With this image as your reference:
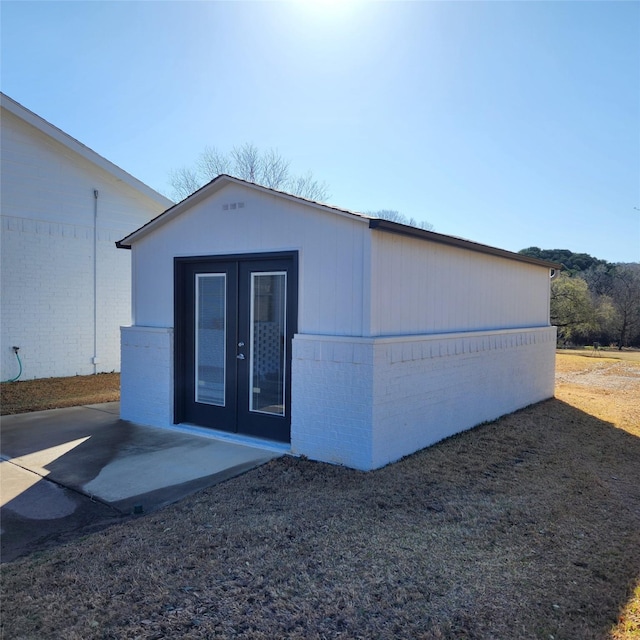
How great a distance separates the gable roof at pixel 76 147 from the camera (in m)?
10.3

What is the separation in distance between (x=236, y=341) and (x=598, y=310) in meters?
29.1

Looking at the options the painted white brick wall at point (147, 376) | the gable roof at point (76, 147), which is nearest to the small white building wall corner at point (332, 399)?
the painted white brick wall at point (147, 376)

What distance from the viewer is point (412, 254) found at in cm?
612

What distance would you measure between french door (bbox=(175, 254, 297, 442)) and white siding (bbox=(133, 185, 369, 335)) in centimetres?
18

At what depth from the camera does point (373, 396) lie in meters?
5.32

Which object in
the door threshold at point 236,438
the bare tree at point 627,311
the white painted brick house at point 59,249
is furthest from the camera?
the bare tree at point 627,311

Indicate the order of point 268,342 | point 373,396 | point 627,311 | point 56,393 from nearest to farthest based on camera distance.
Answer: point 373,396 < point 268,342 < point 56,393 < point 627,311

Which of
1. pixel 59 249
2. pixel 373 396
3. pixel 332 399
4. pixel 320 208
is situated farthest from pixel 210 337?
pixel 59 249

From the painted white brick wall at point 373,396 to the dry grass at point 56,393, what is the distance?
5.24m

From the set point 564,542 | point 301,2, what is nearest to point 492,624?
point 564,542

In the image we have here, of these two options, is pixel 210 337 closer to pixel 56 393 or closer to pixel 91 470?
pixel 91 470

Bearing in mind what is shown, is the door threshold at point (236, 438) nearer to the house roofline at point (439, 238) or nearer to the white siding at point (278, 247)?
the white siding at point (278, 247)

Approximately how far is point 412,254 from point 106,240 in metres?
8.85

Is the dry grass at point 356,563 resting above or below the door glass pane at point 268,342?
below
